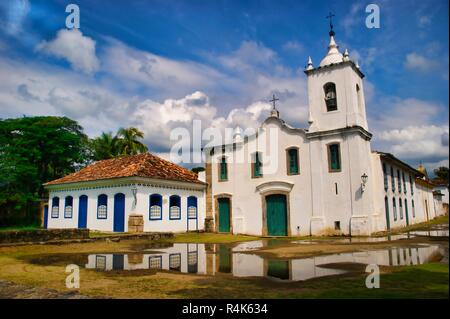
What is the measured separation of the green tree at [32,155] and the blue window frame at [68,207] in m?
7.45

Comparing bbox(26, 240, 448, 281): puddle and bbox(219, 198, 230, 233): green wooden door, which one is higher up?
bbox(219, 198, 230, 233): green wooden door

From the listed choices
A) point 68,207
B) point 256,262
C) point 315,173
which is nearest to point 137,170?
point 68,207

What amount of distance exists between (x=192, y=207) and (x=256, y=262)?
13238 millimetres

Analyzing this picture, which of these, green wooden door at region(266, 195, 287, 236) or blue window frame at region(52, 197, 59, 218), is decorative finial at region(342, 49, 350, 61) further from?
blue window frame at region(52, 197, 59, 218)

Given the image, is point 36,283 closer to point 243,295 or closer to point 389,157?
point 243,295

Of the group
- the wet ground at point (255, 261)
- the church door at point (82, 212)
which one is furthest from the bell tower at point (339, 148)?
the church door at point (82, 212)

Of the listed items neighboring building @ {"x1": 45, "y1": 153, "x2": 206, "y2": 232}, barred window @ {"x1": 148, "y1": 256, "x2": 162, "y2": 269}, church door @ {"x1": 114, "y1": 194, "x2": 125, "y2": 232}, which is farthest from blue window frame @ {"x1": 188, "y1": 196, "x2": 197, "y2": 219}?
barred window @ {"x1": 148, "y1": 256, "x2": 162, "y2": 269}

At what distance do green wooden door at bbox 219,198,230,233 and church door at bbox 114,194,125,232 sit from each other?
19.2 ft

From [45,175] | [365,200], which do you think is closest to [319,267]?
[365,200]

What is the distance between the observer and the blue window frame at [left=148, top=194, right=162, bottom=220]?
1980cm

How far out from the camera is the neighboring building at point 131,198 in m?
19.4

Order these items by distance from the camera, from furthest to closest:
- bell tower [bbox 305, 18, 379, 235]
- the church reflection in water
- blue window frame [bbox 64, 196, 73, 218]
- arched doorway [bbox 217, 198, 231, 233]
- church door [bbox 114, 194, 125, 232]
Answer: blue window frame [bbox 64, 196, 73, 218] → arched doorway [bbox 217, 198, 231, 233] → church door [bbox 114, 194, 125, 232] → bell tower [bbox 305, 18, 379, 235] → the church reflection in water

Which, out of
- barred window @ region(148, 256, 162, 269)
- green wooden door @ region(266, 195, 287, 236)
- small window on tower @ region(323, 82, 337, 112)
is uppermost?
small window on tower @ region(323, 82, 337, 112)

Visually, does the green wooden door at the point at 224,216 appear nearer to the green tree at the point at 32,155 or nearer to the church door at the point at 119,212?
the church door at the point at 119,212
